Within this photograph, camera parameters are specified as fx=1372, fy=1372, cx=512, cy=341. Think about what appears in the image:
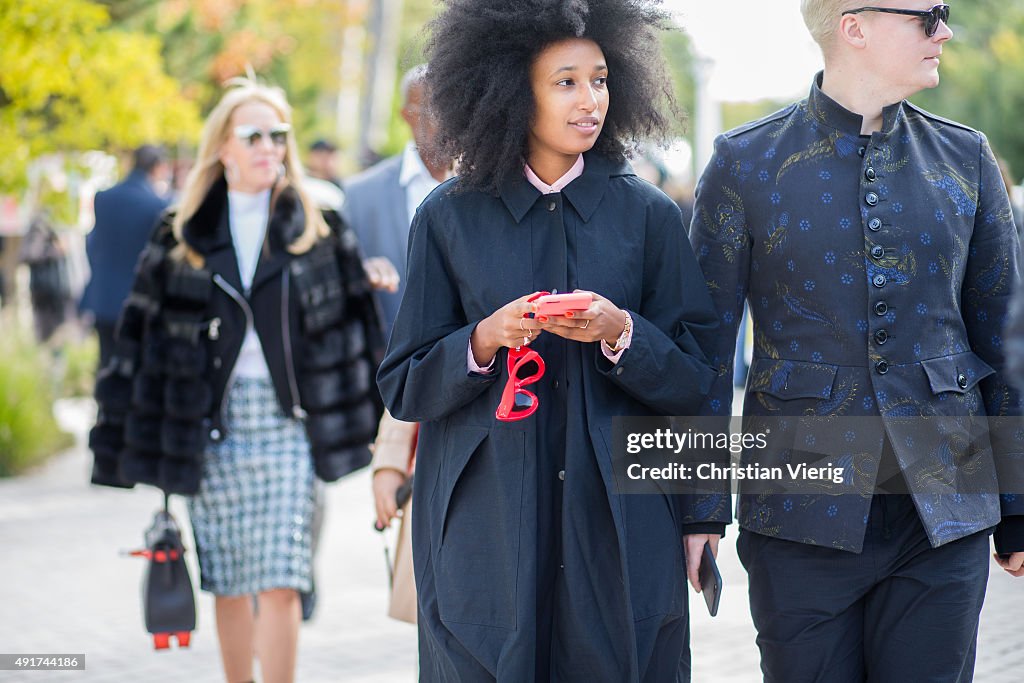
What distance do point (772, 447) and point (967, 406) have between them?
492 millimetres

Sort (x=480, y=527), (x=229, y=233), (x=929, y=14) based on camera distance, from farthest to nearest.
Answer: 1. (x=229, y=233)
2. (x=929, y=14)
3. (x=480, y=527)

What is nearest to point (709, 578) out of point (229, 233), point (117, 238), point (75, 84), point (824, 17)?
→ point (824, 17)

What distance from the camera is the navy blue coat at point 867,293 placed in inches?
133

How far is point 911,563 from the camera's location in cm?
338

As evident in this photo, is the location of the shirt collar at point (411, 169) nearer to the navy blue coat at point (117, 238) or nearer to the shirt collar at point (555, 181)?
the shirt collar at point (555, 181)

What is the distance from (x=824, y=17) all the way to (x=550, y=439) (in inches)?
51.7

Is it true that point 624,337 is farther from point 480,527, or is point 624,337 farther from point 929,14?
point 929,14

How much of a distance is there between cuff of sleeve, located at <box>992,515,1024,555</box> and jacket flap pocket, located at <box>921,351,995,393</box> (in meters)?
0.37

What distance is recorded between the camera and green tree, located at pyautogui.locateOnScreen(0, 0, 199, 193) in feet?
26.2

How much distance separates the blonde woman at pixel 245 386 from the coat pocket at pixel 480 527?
188 centimetres

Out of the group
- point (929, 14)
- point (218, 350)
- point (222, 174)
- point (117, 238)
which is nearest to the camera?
point (929, 14)

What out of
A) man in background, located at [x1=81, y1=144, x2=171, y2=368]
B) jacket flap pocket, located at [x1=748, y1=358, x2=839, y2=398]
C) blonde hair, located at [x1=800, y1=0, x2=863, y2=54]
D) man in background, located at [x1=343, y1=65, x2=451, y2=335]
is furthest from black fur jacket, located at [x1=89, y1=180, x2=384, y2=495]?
man in background, located at [x1=81, y1=144, x2=171, y2=368]

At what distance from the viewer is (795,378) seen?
136 inches

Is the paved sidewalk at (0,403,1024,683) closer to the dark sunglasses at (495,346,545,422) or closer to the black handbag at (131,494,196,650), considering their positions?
the black handbag at (131,494,196,650)
